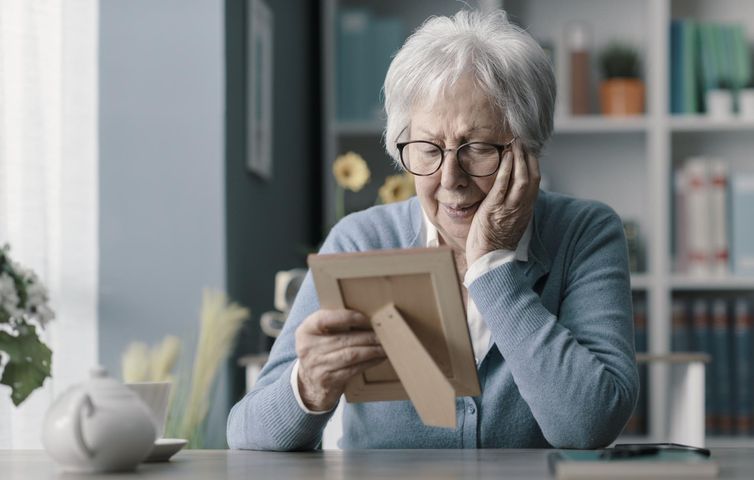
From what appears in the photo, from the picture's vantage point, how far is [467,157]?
1615 millimetres

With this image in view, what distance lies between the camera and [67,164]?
2.60 metres

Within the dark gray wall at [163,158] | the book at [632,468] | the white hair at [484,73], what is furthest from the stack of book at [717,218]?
the book at [632,468]

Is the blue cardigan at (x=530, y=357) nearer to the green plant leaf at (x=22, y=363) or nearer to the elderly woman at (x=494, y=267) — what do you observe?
the elderly woman at (x=494, y=267)

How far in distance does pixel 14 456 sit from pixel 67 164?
131cm

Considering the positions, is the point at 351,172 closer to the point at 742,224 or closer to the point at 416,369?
the point at 742,224

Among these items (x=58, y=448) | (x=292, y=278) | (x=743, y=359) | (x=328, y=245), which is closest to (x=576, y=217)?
(x=328, y=245)

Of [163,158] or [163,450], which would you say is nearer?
[163,450]

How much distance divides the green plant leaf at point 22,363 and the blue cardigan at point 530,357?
0.31m

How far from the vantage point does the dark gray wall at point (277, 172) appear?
2.86 meters

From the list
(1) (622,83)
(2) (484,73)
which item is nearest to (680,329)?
(1) (622,83)

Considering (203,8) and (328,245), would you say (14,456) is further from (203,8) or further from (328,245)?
(203,8)

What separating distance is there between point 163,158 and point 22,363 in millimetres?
1476

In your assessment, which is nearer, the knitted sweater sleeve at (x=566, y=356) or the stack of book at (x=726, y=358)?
the knitted sweater sleeve at (x=566, y=356)

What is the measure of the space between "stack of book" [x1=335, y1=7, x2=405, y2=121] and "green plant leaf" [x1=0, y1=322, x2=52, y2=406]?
2.50 meters
